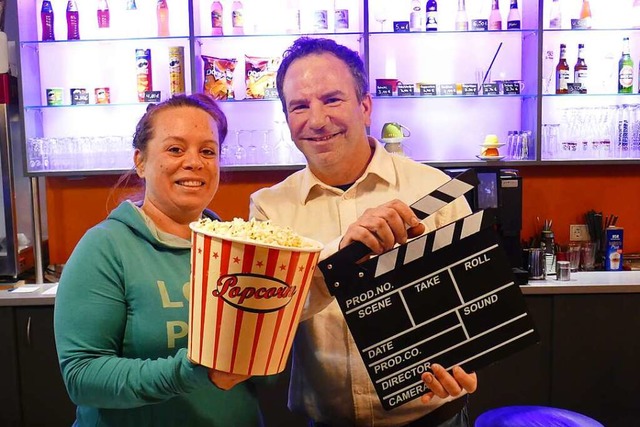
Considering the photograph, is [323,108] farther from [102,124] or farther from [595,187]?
[595,187]

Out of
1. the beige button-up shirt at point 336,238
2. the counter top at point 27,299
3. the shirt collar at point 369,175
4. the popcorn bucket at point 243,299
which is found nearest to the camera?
the popcorn bucket at point 243,299

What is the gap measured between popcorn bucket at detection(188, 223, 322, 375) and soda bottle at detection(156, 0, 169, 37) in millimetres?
3045

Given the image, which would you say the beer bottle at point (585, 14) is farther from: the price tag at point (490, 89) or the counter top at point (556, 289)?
the counter top at point (556, 289)

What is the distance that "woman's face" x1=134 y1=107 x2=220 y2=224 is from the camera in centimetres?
140

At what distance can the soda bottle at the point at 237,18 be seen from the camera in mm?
3787

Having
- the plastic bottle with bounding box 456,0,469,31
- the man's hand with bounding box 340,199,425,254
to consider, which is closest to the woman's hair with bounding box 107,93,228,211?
the man's hand with bounding box 340,199,425,254

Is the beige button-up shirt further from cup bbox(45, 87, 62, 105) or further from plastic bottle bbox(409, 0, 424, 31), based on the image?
cup bbox(45, 87, 62, 105)

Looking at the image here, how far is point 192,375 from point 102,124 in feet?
10.7

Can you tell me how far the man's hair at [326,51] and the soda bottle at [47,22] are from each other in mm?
2543

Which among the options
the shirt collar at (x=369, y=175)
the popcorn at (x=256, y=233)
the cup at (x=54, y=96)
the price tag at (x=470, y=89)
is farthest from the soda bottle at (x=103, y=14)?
the popcorn at (x=256, y=233)

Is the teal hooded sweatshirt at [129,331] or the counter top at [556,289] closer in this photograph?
the teal hooded sweatshirt at [129,331]

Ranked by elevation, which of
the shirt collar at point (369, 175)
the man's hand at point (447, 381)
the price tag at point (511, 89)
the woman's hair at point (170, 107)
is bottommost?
the man's hand at point (447, 381)

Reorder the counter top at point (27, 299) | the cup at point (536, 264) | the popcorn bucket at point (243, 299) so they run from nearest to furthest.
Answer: the popcorn bucket at point (243, 299)
the counter top at point (27, 299)
the cup at point (536, 264)

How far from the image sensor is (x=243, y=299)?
99 centimetres
